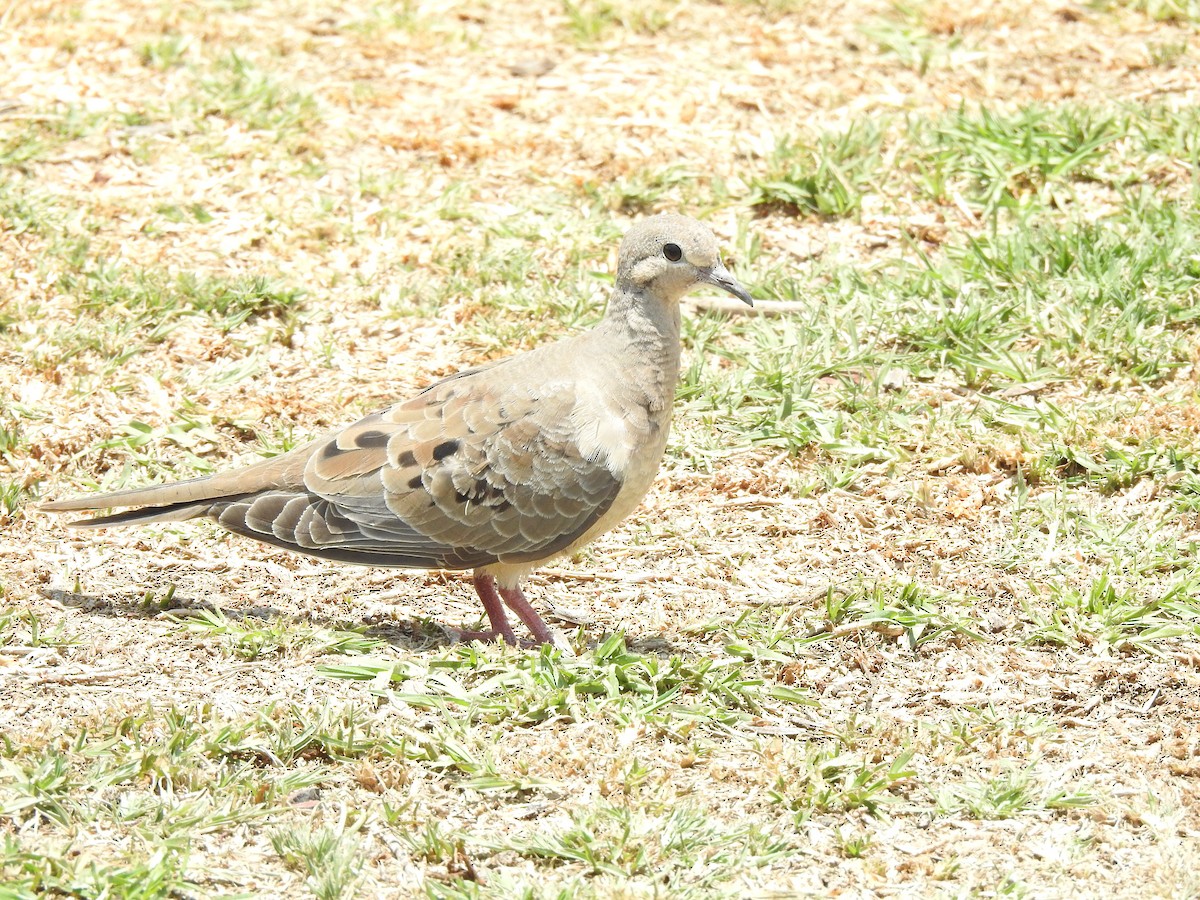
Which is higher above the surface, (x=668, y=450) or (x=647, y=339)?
(x=647, y=339)

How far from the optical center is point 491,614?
17.5 feet

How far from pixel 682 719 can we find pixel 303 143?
4671 mm

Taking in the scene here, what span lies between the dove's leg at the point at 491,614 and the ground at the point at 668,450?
0.18 meters

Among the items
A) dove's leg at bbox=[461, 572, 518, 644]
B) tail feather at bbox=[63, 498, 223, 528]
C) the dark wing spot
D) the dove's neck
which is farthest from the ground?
the dove's neck

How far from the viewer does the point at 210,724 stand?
4.53 meters

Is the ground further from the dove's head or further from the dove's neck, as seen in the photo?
the dove's head

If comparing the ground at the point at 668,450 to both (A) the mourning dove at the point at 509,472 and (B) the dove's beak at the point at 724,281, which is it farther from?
(B) the dove's beak at the point at 724,281

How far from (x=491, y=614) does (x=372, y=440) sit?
2.47ft

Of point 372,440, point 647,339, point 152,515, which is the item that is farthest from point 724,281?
point 152,515

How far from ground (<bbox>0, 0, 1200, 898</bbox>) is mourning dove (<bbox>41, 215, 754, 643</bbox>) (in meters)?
0.36

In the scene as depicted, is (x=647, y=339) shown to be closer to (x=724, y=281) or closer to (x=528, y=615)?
(x=724, y=281)

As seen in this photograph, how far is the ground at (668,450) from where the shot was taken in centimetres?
423

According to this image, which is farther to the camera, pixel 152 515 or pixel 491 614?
pixel 491 614

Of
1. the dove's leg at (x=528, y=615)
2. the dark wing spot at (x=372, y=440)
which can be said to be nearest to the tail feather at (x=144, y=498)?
the dark wing spot at (x=372, y=440)
